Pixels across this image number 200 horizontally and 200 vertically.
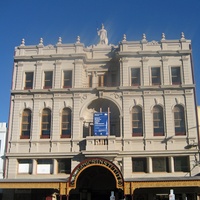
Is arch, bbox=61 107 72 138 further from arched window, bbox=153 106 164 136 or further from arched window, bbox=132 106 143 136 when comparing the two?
arched window, bbox=153 106 164 136

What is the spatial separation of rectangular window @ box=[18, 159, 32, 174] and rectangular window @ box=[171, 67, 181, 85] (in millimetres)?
15790

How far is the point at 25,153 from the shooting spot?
3167 centimetres

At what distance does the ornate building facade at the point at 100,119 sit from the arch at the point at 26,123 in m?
0.10

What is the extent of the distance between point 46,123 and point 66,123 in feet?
6.43

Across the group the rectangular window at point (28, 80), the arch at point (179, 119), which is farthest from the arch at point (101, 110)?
the rectangular window at point (28, 80)

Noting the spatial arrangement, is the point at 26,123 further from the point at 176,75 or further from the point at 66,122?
the point at 176,75

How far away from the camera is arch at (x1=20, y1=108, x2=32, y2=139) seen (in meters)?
32.7

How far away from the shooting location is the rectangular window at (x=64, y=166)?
31.4 m

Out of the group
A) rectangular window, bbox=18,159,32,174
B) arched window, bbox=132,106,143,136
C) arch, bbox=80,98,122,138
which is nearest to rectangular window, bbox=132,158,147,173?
arched window, bbox=132,106,143,136

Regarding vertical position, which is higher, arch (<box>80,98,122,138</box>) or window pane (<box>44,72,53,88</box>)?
window pane (<box>44,72,53,88</box>)

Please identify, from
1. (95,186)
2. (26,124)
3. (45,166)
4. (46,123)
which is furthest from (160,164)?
(26,124)

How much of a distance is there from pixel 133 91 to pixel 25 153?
11.8m

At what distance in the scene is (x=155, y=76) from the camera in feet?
110

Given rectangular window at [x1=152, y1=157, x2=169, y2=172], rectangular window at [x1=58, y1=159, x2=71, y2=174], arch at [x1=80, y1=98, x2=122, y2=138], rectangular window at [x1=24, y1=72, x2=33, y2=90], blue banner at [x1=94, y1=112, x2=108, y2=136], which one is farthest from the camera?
rectangular window at [x1=24, y1=72, x2=33, y2=90]
